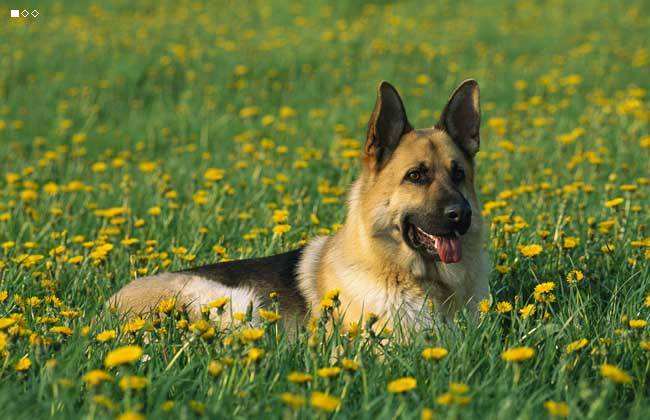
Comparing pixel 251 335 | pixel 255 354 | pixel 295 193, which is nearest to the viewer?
pixel 255 354

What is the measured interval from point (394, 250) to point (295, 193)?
230 centimetres

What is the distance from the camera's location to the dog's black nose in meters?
3.63

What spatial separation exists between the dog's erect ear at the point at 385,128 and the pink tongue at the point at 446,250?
19.9 inches

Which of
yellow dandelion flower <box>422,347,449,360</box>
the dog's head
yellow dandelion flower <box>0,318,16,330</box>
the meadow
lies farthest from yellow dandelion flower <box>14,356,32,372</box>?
the dog's head

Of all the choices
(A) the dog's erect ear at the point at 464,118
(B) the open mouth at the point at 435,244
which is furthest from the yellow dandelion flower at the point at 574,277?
(A) the dog's erect ear at the point at 464,118

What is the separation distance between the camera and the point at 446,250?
3.76m

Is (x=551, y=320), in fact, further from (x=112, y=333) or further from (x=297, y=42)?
(x=297, y=42)

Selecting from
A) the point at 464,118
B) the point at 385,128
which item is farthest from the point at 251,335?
the point at 464,118

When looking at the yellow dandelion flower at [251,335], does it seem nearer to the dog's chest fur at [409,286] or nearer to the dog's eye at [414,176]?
the dog's chest fur at [409,286]

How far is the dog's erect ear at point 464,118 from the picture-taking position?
13.5ft

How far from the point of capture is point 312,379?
2.71 meters

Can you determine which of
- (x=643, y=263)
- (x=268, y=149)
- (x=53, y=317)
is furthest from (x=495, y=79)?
(x=53, y=317)

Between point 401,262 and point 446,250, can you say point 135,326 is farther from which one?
point 446,250

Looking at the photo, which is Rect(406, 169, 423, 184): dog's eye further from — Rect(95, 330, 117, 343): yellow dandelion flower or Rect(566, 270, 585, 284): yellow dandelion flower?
Rect(95, 330, 117, 343): yellow dandelion flower
